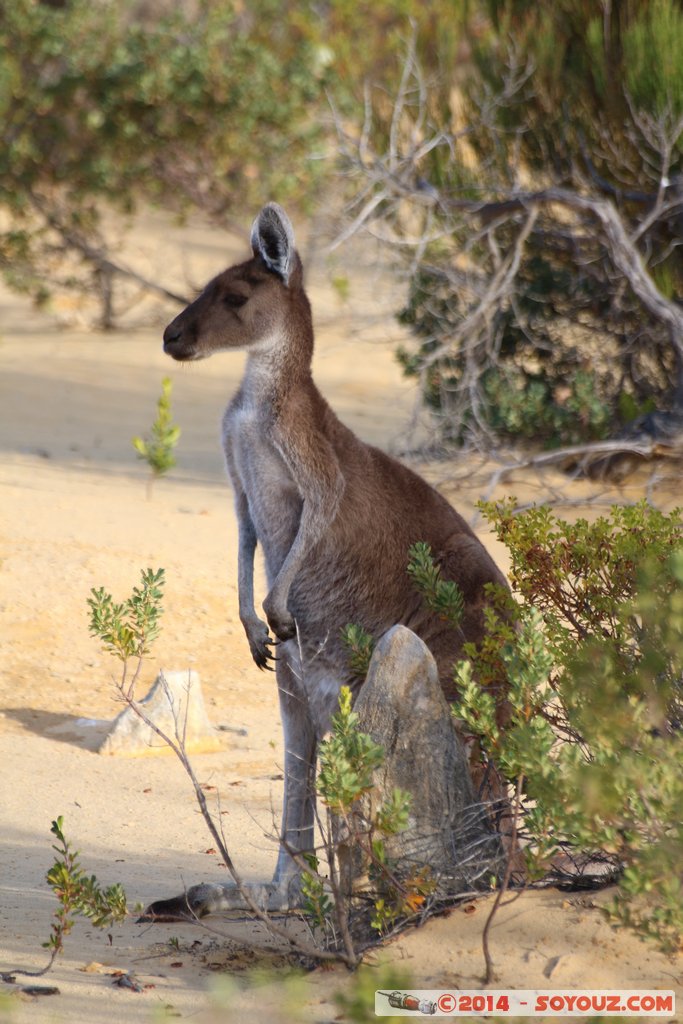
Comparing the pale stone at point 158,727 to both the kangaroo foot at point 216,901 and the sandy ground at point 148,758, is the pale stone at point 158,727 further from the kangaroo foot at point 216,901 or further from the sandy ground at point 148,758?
the kangaroo foot at point 216,901

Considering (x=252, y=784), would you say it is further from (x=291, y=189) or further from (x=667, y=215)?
(x=291, y=189)

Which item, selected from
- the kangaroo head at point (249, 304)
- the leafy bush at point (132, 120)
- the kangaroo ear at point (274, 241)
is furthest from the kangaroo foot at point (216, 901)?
the leafy bush at point (132, 120)

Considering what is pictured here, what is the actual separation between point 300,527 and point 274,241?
2.96 ft

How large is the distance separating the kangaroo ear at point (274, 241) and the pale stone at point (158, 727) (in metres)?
2.37

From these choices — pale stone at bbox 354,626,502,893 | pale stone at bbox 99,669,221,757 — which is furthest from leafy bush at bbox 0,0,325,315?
pale stone at bbox 354,626,502,893

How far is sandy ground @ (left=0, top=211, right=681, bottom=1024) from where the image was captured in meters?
3.55

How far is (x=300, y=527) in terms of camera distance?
14.1ft

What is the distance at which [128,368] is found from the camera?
15.2 meters

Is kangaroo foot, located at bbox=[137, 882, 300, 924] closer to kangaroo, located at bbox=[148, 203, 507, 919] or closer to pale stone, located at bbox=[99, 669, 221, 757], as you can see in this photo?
kangaroo, located at bbox=[148, 203, 507, 919]

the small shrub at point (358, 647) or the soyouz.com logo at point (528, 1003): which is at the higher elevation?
the small shrub at point (358, 647)

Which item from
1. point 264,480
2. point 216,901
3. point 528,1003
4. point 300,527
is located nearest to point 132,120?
point 264,480

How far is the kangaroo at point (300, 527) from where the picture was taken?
14.1 ft

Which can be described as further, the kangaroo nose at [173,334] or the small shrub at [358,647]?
the kangaroo nose at [173,334]

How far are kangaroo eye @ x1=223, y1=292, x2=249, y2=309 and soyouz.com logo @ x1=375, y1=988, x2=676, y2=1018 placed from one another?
2.11 meters
